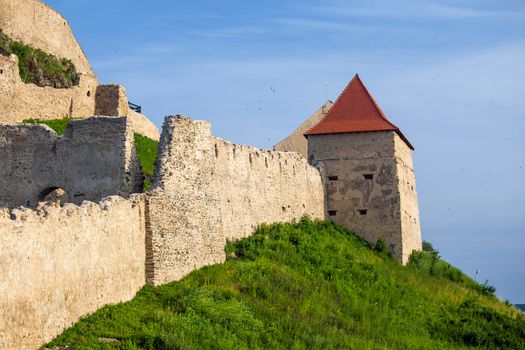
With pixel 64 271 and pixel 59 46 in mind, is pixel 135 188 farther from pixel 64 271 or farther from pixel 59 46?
pixel 59 46

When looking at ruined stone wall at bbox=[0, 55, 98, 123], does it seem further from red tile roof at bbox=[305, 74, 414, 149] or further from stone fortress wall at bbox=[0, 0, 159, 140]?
red tile roof at bbox=[305, 74, 414, 149]

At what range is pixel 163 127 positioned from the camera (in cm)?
2344

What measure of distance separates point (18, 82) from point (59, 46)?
12675 mm

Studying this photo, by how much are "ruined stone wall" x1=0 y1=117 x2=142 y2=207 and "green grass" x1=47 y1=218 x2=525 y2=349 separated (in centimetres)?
288

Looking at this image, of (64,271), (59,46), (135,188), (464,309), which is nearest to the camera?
(64,271)

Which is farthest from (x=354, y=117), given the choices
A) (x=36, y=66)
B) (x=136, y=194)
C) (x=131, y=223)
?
(x=36, y=66)

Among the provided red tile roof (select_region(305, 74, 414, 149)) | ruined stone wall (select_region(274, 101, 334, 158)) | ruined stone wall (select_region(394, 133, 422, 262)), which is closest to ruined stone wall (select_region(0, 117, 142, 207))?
red tile roof (select_region(305, 74, 414, 149))

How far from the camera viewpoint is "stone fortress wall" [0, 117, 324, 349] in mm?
15992

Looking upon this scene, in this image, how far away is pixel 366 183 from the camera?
33.5 meters

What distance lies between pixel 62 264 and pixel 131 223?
3.68 meters

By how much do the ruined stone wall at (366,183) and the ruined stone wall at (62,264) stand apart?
13347 millimetres

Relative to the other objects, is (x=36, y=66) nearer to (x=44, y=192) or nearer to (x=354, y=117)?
(x=354, y=117)

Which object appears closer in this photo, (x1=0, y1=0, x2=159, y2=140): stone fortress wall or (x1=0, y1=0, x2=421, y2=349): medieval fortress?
(x1=0, y1=0, x2=421, y2=349): medieval fortress

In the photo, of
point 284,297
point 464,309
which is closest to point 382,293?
point 464,309
